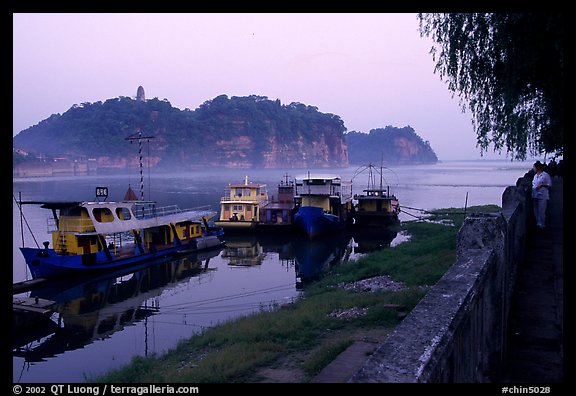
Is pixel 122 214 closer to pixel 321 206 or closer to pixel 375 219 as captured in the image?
pixel 321 206

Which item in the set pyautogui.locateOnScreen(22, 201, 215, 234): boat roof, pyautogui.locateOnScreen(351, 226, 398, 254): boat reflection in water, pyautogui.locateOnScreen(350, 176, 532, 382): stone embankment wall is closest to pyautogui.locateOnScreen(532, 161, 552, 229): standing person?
pyautogui.locateOnScreen(350, 176, 532, 382): stone embankment wall

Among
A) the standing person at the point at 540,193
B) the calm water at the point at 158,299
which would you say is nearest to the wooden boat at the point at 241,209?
the calm water at the point at 158,299

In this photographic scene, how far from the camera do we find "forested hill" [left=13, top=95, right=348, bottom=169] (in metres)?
160

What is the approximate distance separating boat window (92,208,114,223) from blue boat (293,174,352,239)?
49.0 ft

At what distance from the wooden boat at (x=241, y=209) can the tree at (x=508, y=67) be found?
25235 mm

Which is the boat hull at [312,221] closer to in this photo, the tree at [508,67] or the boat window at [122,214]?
the boat window at [122,214]

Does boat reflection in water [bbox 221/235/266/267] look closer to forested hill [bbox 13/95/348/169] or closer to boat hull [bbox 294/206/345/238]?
boat hull [bbox 294/206/345/238]

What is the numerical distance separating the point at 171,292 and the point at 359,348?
16.3 metres

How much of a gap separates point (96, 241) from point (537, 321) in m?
25.3

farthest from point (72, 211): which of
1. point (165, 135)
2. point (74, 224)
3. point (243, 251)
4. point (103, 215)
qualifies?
point (165, 135)

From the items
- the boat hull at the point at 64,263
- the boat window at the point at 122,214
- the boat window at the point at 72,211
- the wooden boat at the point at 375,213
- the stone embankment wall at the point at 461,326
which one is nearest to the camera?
the stone embankment wall at the point at 461,326

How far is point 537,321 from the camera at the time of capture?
23.2 feet

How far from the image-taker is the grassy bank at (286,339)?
10.0 metres
